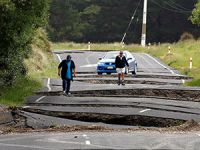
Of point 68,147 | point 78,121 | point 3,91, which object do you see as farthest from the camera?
point 3,91

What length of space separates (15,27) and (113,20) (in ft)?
241

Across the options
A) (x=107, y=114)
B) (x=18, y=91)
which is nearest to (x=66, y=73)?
(x=18, y=91)

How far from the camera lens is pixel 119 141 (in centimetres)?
1335

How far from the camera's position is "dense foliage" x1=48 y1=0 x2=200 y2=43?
93812 mm

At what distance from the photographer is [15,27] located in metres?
23.3

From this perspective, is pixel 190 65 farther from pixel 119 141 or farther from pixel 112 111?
pixel 119 141

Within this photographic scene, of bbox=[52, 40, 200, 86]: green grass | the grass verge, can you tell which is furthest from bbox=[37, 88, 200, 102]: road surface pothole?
bbox=[52, 40, 200, 86]: green grass

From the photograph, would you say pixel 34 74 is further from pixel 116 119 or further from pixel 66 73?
pixel 116 119

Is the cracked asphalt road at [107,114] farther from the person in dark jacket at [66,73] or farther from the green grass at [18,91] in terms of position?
the green grass at [18,91]

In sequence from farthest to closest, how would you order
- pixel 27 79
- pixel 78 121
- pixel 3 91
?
pixel 27 79, pixel 3 91, pixel 78 121

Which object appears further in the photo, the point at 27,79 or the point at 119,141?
the point at 27,79

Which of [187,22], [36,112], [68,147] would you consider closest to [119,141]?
[68,147]

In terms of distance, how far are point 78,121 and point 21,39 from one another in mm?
7901

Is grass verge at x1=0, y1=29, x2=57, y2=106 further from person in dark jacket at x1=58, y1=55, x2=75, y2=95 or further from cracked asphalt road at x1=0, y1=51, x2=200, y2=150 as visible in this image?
person in dark jacket at x1=58, y1=55, x2=75, y2=95
